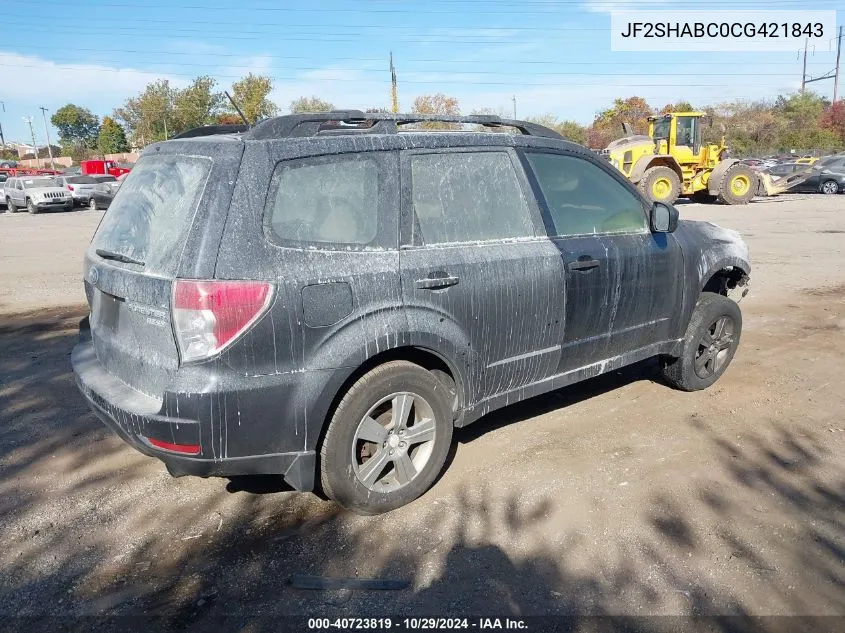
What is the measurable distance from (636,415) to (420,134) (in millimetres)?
2478

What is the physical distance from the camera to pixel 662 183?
813 inches

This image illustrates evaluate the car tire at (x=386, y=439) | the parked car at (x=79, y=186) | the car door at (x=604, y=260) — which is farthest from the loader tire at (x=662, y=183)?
the parked car at (x=79, y=186)

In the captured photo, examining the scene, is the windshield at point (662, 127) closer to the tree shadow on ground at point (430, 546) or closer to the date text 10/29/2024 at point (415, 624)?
the tree shadow on ground at point (430, 546)

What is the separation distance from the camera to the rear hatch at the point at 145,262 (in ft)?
9.63

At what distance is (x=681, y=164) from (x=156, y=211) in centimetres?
2147

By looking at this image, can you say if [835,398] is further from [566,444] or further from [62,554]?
[62,554]

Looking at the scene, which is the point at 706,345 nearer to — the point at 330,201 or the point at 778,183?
the point at 330,201

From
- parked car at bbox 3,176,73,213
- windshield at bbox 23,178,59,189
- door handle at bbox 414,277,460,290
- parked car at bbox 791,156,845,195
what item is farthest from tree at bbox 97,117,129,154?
door handle at bbox 414,277,460,290

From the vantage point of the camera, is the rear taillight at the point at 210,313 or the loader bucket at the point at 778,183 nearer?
the rear taillight at the point at 210,313

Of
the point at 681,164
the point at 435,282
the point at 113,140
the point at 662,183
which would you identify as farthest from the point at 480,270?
the point at 113,140

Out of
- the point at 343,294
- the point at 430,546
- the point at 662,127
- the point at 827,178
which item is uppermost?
the point at 662,127

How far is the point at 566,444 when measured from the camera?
4.24m

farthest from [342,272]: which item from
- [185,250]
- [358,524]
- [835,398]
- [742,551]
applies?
[835,398]

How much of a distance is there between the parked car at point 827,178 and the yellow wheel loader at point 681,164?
6.52 m
